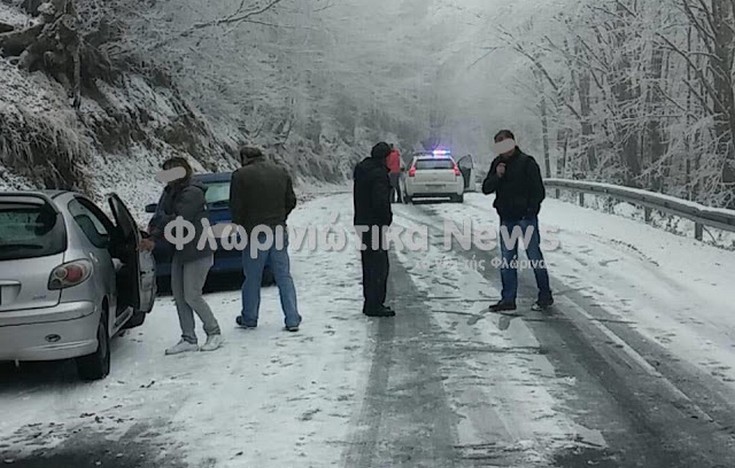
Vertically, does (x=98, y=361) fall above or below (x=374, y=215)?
below

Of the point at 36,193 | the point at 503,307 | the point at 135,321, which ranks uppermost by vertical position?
the point at 36,193

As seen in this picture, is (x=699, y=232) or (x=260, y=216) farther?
(x=699, y=232)

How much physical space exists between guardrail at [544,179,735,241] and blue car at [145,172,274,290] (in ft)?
23.2

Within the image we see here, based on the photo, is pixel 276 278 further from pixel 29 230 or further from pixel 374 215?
pixel 29 230

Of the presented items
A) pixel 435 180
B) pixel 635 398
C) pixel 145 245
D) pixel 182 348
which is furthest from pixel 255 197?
pixel 435 180

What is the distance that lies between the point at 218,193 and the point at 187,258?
13.3 ft

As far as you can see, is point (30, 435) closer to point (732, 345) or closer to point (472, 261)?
point (732, 345)

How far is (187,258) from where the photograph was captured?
770cm

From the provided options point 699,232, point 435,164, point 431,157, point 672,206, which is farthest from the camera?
point 431,157

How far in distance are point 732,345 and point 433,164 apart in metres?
17.3

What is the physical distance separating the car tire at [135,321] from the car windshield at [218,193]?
9.93ft

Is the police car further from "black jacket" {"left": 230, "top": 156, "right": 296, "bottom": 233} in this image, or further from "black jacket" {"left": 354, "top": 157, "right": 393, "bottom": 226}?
"black jacket" {"left": 230, "top": 156, "right": 296, "bottom": 233}

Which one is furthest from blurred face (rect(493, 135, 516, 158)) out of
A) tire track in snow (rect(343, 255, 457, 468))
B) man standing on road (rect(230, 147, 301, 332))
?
man standing on road (rect(230, 147, 301, 332))

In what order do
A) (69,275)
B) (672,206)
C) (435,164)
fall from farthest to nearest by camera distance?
1. (435,164)
2. (672,206)
3. (69,275)
